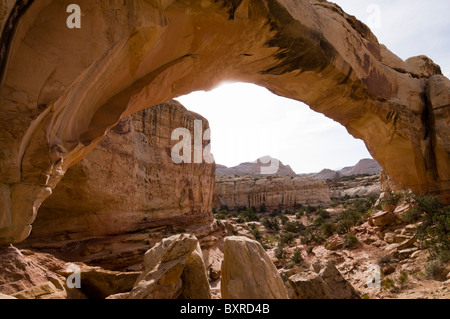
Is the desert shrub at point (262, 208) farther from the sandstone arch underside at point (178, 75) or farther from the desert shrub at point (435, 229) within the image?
the desert shrub at point (435, 229)

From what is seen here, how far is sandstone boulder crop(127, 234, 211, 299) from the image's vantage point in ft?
8.70

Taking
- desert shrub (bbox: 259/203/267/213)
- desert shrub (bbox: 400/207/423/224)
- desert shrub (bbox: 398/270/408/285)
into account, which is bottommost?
desert shrub (bbox: 259/203/267/213)

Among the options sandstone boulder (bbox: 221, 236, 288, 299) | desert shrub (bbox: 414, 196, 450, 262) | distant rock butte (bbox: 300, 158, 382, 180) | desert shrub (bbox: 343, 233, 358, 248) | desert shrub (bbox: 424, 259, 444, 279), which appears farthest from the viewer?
distant rock butte (bbox: 300, 158, 382, 180)

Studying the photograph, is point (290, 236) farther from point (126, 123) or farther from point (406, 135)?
point (126, 123)

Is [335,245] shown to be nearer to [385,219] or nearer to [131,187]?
[385,219]

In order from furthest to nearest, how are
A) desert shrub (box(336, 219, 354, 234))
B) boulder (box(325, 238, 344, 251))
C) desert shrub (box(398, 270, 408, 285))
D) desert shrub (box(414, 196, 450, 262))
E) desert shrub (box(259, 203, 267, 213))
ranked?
desert shrub (box(259, 203, 267, 213)) < desert shrub (box(336, 219, 354, 234)) < boulder (box(325, 238, 344, 251)) < desert shrub (box(414, 196, 450, 262)) < desert shrub (box(398, 270, 408, 285))

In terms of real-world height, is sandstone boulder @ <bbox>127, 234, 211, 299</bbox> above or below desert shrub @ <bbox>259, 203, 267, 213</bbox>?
above

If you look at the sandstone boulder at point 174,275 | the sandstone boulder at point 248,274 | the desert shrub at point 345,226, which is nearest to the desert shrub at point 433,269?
the sandstone boulder at point 248,274

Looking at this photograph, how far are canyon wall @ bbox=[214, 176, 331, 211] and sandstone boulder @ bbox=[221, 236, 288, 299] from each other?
115 feet

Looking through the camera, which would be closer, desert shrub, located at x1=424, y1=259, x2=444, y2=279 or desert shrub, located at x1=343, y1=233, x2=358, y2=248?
desert shrub, located at x1=424, y1=259, x2=444, y2=279

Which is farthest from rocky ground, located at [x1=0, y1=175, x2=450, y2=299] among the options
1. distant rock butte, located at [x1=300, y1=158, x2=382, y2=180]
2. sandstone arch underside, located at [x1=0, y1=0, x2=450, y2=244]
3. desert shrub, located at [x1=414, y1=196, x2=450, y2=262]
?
distant rock butte, located at [x1=300, y1=158, x2=382, y2=180]

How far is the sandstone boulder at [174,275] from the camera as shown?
8.70ft

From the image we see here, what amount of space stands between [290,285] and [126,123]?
10374 millimetres

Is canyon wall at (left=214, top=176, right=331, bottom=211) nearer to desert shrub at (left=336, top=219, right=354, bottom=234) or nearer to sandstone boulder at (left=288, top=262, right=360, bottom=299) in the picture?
desert shrub at (left=336, top=219, right=354, bottom=234)
